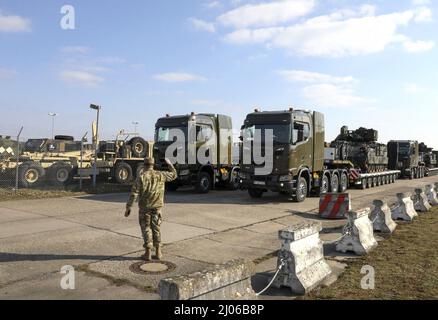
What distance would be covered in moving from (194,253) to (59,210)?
231 inches

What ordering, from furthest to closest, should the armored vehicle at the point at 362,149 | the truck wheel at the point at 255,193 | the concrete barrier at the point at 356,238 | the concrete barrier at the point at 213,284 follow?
the armored vehicle at the point at 362,149 → the truck wheel at the point at 255,193 → the concrete barrier at the point at 356,238 → the concrete barrier at the point at 213,284

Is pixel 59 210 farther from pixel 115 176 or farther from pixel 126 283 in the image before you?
pixel 115 176

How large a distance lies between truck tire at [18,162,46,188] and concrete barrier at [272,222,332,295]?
1462 cm

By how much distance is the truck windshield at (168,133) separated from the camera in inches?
674

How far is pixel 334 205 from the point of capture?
12062mm

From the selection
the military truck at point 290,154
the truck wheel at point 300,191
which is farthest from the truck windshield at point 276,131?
the truck wheel at point 300,191

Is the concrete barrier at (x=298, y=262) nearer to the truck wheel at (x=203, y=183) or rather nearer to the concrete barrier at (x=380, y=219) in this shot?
the concrete barrier at (x=380, y=219)

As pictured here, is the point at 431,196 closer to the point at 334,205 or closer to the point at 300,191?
the point at 300,191

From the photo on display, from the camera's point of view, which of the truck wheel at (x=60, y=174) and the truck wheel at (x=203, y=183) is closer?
the truck wheel at (x=203, y=183)

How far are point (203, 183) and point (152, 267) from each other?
1122 centimetres

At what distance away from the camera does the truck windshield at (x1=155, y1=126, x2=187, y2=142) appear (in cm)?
1712

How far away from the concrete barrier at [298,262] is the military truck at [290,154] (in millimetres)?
8719

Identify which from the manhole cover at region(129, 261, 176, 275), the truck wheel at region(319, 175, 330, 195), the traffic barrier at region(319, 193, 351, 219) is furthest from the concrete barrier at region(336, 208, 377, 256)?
the truck wheel at region(319, 175, 330, 195)
